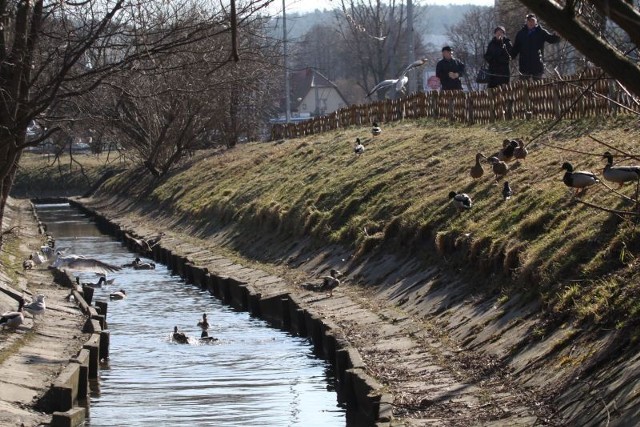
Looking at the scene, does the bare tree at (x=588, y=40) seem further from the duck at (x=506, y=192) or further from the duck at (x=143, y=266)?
the duck at (x=143, y=266)

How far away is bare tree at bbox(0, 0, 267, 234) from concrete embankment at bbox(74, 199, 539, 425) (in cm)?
422

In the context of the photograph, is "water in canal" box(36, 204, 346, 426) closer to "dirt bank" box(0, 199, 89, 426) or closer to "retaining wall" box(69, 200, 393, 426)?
"retaining wall" box(69, 200, 393, 426)

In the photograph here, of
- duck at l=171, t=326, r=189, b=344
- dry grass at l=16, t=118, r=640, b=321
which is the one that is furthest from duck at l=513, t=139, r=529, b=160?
duck at l=171, t=326, r=189, b=344

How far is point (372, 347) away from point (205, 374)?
10.2ft

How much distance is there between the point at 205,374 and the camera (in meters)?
18.2

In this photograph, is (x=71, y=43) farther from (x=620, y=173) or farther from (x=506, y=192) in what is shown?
(x=506, y=192)

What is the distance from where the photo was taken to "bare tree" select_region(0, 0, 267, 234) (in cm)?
1280

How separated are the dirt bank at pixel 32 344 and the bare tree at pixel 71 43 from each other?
8.34 feet

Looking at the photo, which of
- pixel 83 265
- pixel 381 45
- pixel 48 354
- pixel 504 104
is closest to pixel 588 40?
pixel 48 354

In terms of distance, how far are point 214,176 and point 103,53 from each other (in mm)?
35560

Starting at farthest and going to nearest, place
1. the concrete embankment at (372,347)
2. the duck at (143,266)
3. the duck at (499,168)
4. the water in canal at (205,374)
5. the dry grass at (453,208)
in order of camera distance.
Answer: the duck at (143,266) → the duck at (499,168) → the water in canal at (205,374) → the dry grass at (453,208) → the concrete embankment at (372,347)

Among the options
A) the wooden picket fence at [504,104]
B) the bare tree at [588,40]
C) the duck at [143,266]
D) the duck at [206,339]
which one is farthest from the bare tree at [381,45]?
the bare tree at [588,40]

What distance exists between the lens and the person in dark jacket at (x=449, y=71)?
34.3 meters

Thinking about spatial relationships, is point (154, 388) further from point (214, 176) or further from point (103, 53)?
point (214, 176)
